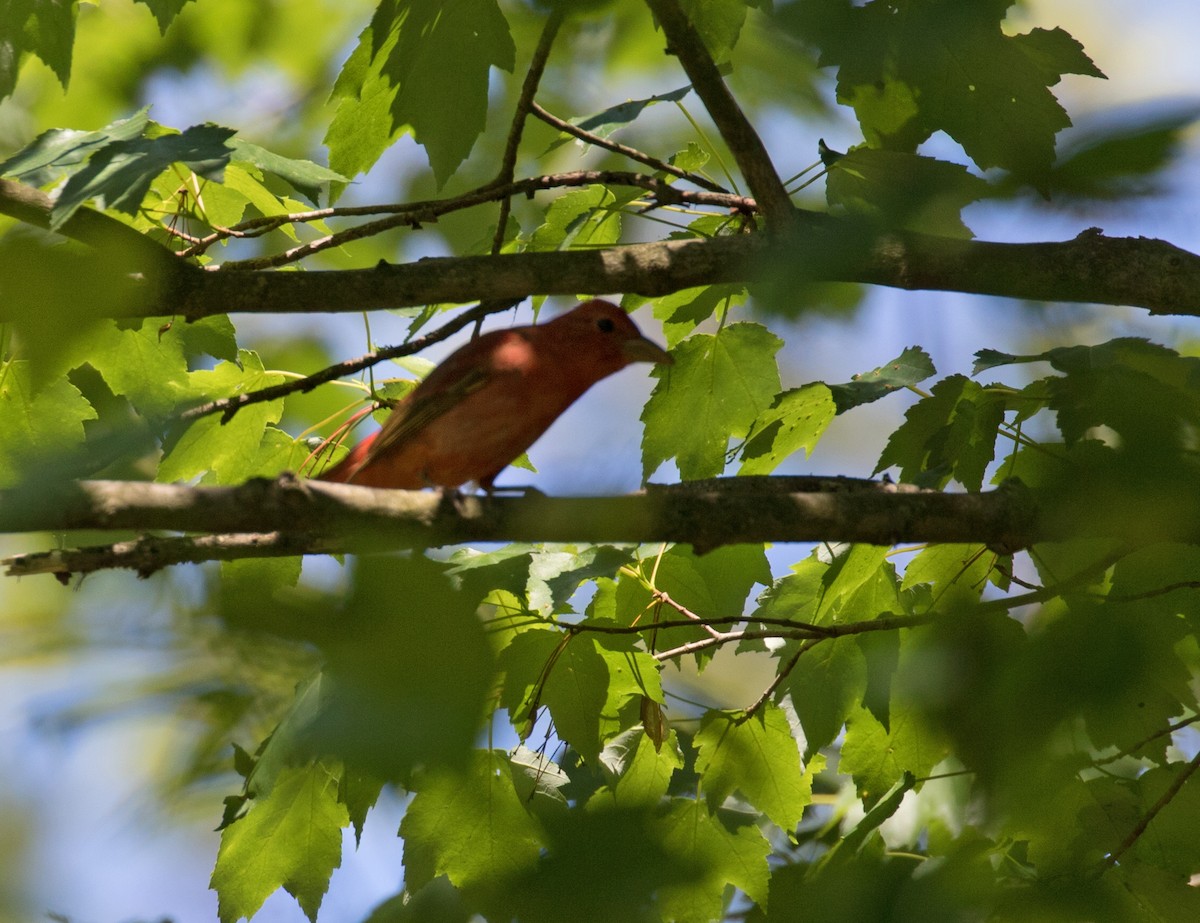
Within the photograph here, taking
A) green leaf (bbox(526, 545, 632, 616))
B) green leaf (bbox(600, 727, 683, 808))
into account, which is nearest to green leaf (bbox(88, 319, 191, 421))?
green leaf (bbox(526, 545, 632, 616))

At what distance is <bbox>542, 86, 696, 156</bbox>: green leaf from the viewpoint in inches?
123

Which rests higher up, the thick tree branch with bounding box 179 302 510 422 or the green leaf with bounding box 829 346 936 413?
the green leaf with bounding box 829 346 936 413

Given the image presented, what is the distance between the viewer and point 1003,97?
241 centimetres

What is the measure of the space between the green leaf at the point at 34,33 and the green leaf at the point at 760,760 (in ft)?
8.52

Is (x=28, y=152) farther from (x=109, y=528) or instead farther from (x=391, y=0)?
(x=109, y=528)

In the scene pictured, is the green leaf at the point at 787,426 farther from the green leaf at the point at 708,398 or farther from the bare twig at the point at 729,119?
the bare twig at the point at 729,119

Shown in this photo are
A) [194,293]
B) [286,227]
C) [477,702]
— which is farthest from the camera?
[286,227]

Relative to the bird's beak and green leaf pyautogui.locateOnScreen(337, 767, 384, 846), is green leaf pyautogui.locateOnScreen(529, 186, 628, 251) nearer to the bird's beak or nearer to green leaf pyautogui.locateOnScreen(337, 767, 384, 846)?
the bird's beak

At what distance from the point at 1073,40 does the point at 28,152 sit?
2.59 metres

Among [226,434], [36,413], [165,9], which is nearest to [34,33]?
[165,9]

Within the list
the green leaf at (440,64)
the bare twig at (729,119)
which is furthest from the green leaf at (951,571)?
the green leaf at (440,64)

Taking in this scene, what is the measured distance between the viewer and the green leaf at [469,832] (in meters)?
2.67

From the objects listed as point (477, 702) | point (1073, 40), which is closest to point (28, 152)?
point (1073, 40)

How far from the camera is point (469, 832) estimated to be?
2.71m
